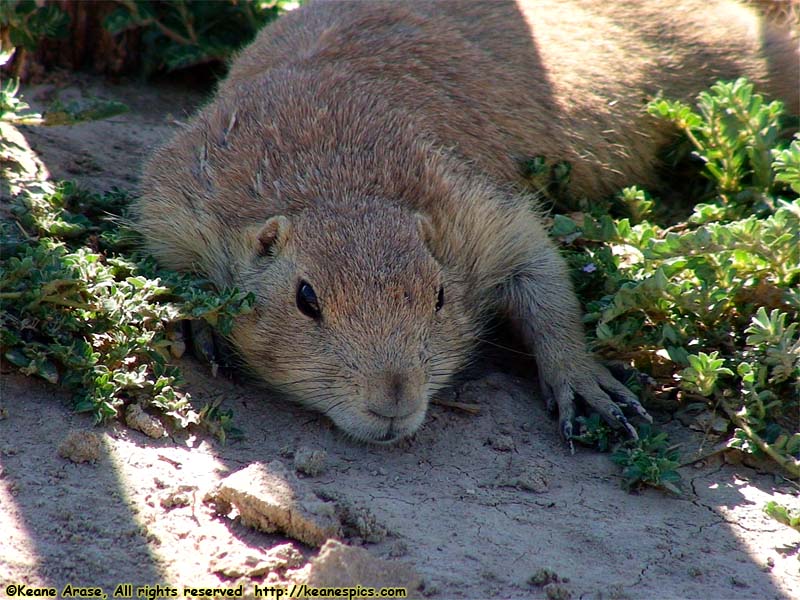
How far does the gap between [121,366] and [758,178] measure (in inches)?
154

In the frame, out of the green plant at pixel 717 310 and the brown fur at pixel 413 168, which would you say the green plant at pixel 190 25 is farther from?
the green plant at pixel 717 310

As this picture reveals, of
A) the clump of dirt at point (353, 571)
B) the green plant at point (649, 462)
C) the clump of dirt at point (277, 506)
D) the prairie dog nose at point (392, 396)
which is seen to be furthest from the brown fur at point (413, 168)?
the clump of dirt at point (353, 571)

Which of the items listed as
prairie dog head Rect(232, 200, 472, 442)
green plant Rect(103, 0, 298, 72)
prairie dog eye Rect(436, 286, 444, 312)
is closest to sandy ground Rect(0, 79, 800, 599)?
prairie dog head Rect(232, 200, 472, 442)

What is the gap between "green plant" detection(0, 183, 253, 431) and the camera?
4148 mm

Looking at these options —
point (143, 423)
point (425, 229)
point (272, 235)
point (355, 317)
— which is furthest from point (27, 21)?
point (355, 317)

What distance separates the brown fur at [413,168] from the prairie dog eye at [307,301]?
41 mm

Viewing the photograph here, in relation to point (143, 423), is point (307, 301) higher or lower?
higher

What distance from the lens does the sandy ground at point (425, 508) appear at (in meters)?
3.44

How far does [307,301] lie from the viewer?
4.43 m

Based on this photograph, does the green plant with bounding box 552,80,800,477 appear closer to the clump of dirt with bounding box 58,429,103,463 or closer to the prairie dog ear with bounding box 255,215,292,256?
the prairie dog ear with bounding box 255,215,292,256

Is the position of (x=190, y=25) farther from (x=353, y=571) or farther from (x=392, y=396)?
(x=353, y=571)

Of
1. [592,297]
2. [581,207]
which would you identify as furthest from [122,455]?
[581,207]

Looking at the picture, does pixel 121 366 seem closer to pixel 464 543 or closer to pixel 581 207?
pixel 464 543

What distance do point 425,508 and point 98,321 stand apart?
1.72 m
